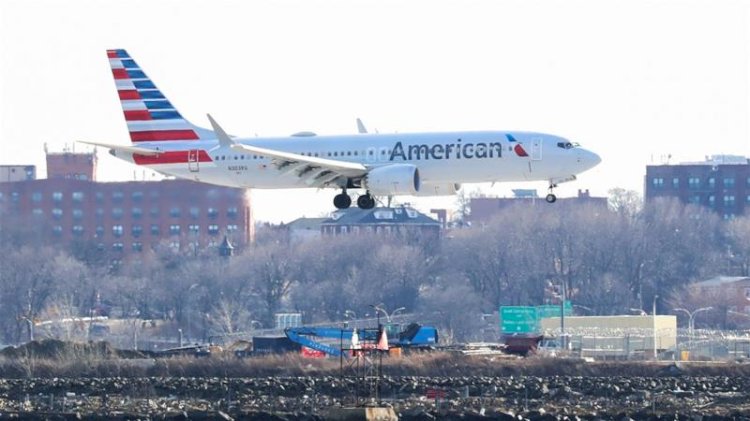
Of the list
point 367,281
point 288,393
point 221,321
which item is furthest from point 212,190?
point 288,393

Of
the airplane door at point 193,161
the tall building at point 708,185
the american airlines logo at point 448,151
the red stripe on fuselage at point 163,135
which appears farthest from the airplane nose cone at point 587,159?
the tall building at point 708,185

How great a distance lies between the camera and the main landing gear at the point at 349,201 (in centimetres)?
8619

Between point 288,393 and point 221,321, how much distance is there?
7071 cm

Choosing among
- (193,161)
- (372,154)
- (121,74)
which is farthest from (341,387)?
(121,74)

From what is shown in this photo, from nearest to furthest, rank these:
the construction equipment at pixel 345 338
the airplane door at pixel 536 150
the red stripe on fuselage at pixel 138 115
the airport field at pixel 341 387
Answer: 1. the airport field at pixel 341 387
2. the airplane door at pixel 536 150
3. the red stripe on fuselage at pixel 138 115
4. the construction equipment at pixel 345 338

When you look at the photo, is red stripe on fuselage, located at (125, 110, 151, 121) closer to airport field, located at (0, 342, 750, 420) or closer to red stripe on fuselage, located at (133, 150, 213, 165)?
red stripe on fuselage, located at (133, 150, 213, 165)

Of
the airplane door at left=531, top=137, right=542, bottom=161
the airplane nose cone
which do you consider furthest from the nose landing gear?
the airplane nose cone

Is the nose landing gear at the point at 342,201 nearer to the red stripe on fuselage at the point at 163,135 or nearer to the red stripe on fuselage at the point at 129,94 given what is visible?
the red stripe on fuselage at the point at 163,135

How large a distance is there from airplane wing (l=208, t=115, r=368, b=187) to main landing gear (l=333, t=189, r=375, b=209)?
0.81 metres

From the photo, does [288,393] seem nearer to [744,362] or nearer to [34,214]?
[744,362]

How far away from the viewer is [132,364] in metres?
86.9

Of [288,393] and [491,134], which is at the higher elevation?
[491,134]

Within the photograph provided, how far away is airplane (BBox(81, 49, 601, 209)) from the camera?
82.6m

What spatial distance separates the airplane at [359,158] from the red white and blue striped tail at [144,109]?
0.08m
